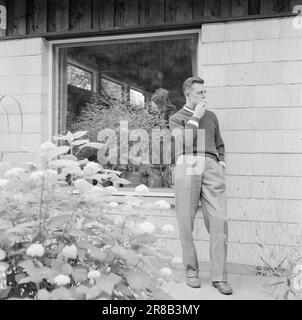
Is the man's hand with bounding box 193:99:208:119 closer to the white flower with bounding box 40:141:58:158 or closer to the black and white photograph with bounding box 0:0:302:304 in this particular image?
the black and white photograph with bounding box 0:0:302:304

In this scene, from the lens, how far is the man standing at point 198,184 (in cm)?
401

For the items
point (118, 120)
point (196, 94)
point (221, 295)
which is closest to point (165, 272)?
point (221, 295)

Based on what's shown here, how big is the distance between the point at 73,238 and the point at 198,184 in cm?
240

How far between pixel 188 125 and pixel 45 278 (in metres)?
2.45

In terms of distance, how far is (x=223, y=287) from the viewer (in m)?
3.94

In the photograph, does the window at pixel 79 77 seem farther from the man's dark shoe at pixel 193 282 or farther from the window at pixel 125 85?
the man's dark shoe at pixel 193 282

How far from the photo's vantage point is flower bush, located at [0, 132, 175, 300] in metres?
1.70

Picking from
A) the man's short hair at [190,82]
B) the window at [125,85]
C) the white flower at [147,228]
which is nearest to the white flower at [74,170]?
the white flower at [147,228]

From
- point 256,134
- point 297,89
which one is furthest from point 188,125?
point 297,89

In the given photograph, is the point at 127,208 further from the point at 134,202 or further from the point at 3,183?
the point at 3,183

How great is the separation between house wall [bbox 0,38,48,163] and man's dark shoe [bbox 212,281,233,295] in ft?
8.11

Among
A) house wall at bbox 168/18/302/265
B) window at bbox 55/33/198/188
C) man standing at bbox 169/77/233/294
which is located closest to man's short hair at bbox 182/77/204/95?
man standing at bbox 169/77/233/294
